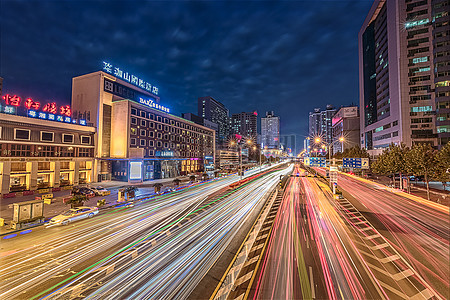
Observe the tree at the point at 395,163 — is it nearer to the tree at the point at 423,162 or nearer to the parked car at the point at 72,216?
the tree at the point at 423,162

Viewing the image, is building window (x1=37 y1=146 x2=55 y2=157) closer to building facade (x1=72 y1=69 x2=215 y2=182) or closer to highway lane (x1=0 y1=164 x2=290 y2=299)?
building facade (x1=72 y1=69 x2=215 y2=182)

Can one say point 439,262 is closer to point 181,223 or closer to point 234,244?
point 234,244

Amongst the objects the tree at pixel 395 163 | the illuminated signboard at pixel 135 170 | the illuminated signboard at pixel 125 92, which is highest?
the illuminated signboard at pixel 125 92

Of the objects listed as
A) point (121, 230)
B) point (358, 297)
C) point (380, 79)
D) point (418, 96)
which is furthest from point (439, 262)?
point (380, 79)

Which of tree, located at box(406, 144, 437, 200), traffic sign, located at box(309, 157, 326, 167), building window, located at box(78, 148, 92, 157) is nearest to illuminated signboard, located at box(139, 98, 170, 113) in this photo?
building window, located at box(78, 148, 92, 157)

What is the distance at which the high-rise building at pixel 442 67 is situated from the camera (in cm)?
6119

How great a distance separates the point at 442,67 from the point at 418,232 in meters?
80.4

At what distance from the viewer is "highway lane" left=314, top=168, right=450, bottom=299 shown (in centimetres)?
1082

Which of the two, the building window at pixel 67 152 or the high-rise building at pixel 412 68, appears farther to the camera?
the high-rise building at pixel 412 68

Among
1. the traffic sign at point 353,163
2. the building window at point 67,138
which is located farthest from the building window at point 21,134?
the traffic sign at point 353,163

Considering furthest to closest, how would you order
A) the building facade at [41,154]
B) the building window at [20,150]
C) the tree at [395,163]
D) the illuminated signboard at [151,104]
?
the illuminated signboard at [151,104], the tree at [395,163], the building window at [20,150], the building facade at [41,154]

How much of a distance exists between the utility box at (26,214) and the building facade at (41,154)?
821 inches

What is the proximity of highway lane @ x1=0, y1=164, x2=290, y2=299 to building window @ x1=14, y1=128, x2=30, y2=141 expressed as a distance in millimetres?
31215

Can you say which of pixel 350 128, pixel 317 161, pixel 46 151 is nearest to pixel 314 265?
pixel 317 161
